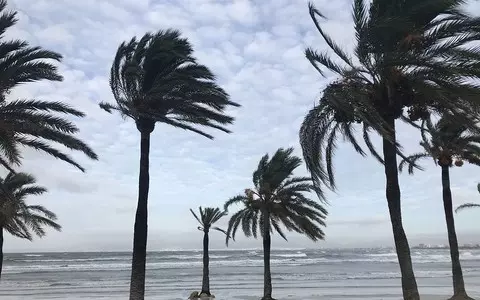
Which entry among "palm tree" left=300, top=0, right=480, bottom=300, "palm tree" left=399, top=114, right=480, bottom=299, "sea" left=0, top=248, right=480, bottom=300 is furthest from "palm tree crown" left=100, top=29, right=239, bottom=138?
"sea" left=0, top=248, right=480, bottom=300

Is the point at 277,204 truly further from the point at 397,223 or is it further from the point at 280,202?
the point at 397,223

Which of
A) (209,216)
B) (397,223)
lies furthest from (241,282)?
(397,223)

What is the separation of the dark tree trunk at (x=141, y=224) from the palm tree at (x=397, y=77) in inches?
213

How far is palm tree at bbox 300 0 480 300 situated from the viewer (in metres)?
11.4

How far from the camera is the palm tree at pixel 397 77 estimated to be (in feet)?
37.5

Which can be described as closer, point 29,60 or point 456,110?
point 456,110

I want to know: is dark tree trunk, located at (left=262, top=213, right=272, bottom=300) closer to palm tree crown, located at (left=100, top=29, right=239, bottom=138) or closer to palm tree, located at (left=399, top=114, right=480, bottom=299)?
palm tree, located at (left=399, top=114, right=480, bottom=299)

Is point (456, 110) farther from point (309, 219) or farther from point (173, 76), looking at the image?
point (309, 219)

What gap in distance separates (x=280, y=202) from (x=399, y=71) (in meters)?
14.6

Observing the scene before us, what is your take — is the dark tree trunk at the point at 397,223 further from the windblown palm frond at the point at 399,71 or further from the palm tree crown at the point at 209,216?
the palm tree crown at the point at 209,216

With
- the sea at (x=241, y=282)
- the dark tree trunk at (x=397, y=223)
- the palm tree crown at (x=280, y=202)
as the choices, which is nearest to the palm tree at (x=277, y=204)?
the palm tree crown at (x=280, y=202)

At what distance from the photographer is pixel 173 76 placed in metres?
15.9

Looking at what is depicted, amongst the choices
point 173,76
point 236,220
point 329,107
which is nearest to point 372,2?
point 329,107

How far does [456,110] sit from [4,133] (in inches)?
407
